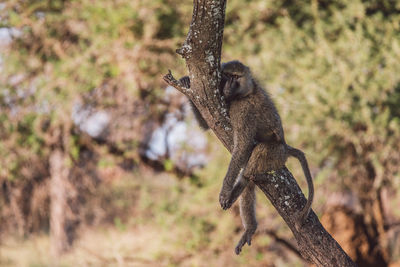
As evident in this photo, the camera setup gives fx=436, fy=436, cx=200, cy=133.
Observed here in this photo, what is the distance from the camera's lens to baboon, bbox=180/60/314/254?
9.59ft

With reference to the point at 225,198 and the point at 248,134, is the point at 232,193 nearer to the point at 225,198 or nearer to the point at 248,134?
the point at 225,198

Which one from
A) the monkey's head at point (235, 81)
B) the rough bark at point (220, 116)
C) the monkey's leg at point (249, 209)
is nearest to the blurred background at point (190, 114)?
the monkey's leg at point (249, 209)

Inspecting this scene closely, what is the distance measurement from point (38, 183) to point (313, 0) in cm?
614

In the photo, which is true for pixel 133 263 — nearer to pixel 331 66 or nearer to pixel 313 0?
pixel 331 66

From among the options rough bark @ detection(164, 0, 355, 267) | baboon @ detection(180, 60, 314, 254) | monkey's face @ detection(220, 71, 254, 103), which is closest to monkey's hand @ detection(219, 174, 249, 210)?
baboon @ detection(180, 60, 314, 254)

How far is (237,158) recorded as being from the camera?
2896 millimetres

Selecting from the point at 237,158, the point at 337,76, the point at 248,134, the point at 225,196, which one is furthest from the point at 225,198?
the point at 337,76

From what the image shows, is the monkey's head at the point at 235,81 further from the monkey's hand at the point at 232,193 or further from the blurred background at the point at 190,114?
the blurred background at the point at 190,114

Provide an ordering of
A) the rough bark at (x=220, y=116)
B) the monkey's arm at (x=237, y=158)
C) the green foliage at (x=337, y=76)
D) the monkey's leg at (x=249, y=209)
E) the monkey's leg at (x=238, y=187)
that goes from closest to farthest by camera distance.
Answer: the rough bark at (x=220, y=116), the monkey's arm at (x=237, y=158), the monkey's leg at (x=238, y=187), the monkey's leg at (x=249, y=209), the green foliage at (x=337, y=76)

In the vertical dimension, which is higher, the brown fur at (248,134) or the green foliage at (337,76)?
the green foliage at (337,76)

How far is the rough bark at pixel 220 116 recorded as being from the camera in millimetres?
2588

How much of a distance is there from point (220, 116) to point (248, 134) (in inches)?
12.7

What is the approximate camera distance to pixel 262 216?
6.79 metres

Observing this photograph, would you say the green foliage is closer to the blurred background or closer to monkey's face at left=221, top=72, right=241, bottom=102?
the blurred background
